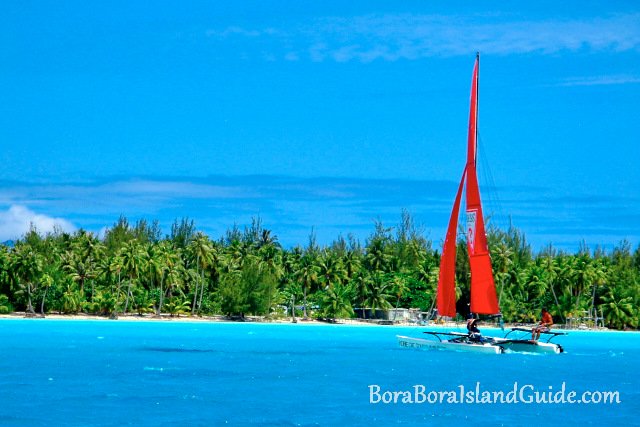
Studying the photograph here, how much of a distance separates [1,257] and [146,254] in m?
16.5

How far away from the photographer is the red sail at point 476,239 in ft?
186

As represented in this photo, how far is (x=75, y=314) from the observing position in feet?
405

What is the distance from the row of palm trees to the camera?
11912cm

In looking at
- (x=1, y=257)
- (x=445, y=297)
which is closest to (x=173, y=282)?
(x=1, y=257)

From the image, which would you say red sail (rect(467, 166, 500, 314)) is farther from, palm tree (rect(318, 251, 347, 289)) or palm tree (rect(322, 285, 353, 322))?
palm tree (rect(318, 251, 347, 289))

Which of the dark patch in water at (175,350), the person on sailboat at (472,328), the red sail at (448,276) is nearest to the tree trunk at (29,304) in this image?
the dark patch in water at (175,350)

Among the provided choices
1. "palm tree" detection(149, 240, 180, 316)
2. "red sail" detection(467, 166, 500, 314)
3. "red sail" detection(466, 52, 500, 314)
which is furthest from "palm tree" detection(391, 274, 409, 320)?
"red sail" detection(467, 166, 500, 314)

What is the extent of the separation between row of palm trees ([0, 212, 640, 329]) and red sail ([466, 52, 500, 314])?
6097 cm

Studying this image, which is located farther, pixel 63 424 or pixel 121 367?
pixel 121 367

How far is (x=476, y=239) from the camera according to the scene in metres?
57.1

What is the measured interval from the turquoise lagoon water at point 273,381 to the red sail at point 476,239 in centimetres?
380

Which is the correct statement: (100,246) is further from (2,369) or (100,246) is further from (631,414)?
(631,414)

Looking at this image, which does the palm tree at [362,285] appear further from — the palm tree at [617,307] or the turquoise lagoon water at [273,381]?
the turquoise lagoon water at [273,381]
